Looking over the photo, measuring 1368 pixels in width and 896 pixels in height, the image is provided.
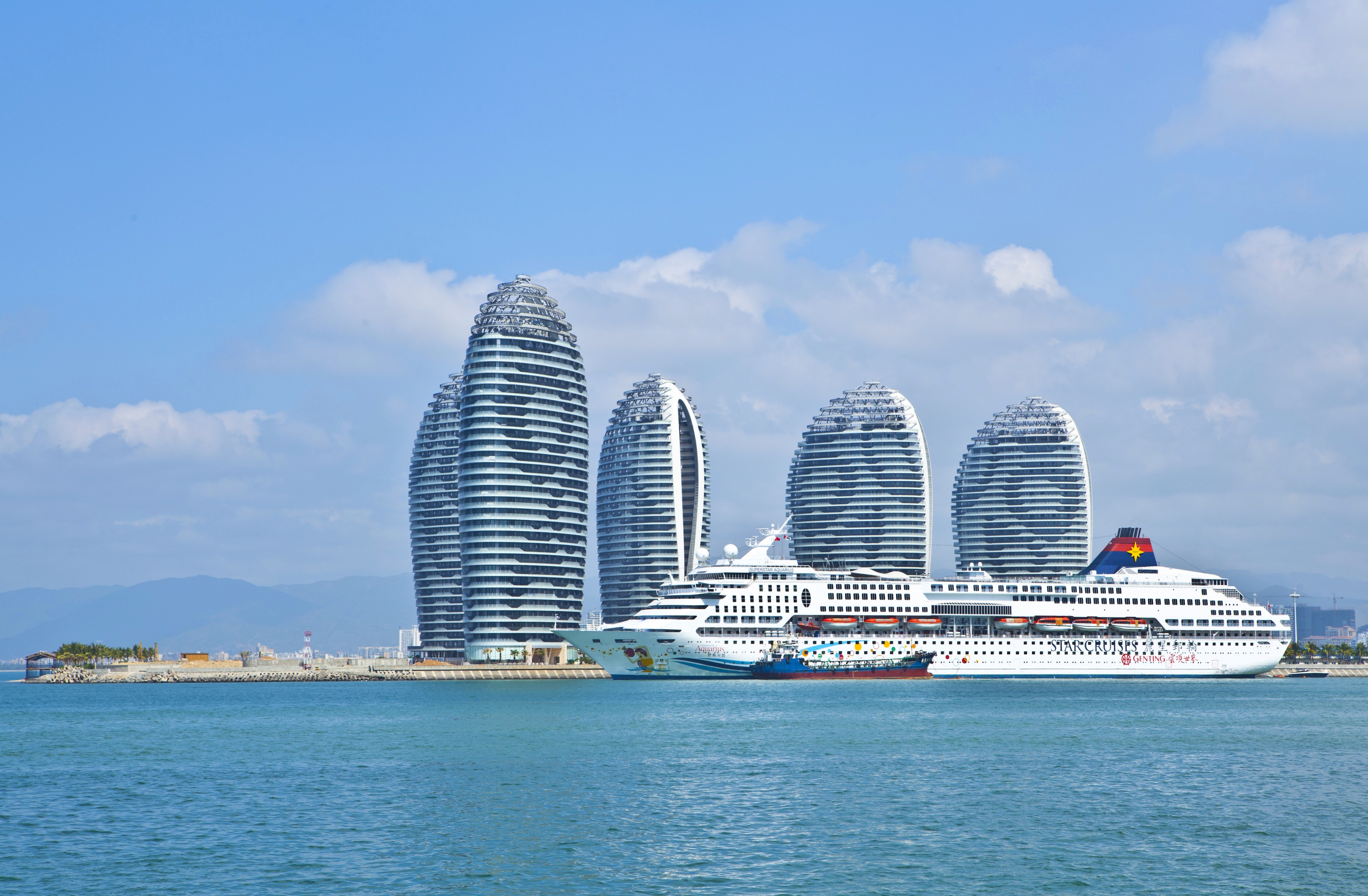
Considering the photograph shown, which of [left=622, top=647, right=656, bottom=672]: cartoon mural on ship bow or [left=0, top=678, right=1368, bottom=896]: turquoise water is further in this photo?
[left=622, top=647, right=656, bottom=672]: cartoon mural on ship bow

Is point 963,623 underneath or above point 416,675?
above

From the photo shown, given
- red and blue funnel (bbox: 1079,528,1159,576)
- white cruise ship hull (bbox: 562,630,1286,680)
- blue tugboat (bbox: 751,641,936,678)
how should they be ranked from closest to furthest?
blue tugboat (bbox: 751,641,936,678) < white cruise ship hull (bbox: 562,630,1286,680) < red and blue funnel (bbox: 1079,528,1159,576)

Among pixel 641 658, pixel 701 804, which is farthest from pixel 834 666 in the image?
pixel 701 804

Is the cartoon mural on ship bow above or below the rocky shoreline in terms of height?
above

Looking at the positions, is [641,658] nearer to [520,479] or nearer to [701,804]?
[520,479]

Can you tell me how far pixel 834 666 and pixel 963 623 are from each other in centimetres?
1765

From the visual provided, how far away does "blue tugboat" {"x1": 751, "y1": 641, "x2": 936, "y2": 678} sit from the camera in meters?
136

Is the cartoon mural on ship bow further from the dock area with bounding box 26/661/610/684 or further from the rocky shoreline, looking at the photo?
the rocky shoreline

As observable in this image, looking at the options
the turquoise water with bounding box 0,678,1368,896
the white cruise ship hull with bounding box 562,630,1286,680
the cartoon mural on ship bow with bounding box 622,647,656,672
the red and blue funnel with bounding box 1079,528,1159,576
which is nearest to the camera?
the turquoise water with bounding box 0,678,1368,896

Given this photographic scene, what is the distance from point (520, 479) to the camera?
591 feet

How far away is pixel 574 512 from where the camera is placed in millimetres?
188500

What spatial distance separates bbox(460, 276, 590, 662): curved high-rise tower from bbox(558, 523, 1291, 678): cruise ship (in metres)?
39.2

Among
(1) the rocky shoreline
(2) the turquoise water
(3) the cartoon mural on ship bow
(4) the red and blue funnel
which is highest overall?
(4) the red and blue funnel

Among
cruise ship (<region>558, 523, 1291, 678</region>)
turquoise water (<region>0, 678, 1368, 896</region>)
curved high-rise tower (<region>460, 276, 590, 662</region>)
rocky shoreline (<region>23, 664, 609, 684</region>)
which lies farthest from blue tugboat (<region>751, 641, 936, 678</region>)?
curved high-rise tower (<region>460, 276, 590, 662</region>)
